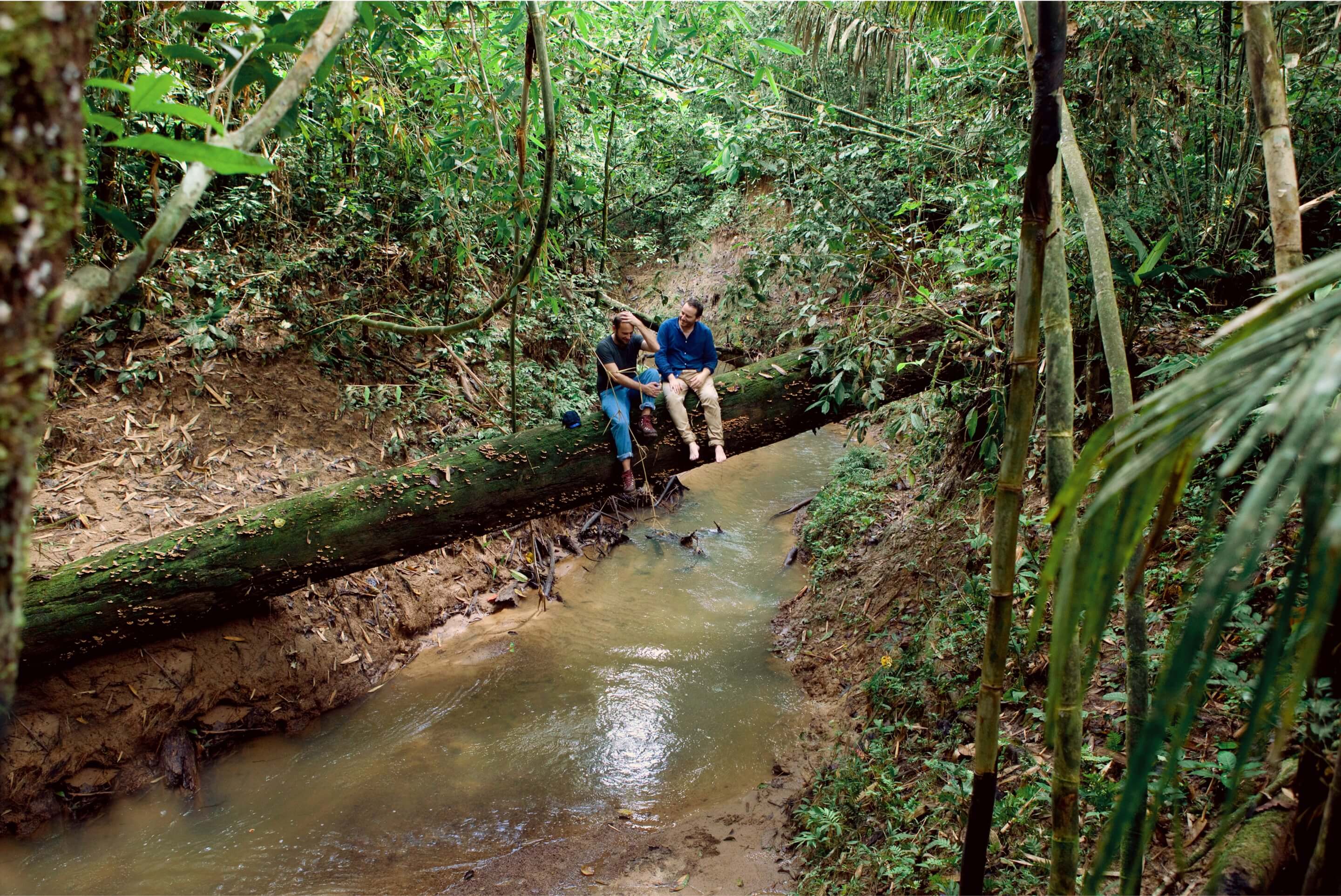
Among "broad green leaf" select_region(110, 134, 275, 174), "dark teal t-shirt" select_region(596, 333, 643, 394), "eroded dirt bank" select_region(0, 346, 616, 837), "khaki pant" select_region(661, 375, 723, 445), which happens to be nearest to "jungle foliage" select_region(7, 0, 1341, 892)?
"broad green leaf" select_region(110, 134, 275, 174)

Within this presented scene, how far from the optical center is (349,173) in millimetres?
6672

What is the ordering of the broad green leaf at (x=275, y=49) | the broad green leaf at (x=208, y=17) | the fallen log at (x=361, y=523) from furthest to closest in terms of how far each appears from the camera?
the fallen log at (x=361, y=523) < the broad green leaf at (x=275, y=49) < the broad green leaf at (x=208, y=17)

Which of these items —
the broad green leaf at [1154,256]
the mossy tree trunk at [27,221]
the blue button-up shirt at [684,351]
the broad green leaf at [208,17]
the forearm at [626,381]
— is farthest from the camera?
the blue button-up shirt at [684,351]

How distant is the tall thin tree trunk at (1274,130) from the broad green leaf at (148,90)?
6.79ft

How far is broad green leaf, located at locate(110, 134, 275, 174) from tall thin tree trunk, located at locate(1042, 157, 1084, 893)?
5.30ft

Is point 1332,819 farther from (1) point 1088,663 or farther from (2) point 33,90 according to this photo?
(2) point 33,90

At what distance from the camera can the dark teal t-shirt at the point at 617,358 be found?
4.79 metres

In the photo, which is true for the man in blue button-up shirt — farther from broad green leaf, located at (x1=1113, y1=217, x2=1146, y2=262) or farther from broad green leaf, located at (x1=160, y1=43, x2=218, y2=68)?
broad green leaf, located at (x1=160, y1=43, x2=218, y2=68)

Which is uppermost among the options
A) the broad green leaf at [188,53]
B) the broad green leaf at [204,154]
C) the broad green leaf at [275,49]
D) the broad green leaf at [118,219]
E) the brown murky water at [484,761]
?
the broad green leaf at [275,49]

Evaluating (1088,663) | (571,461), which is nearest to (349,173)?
(571,461)

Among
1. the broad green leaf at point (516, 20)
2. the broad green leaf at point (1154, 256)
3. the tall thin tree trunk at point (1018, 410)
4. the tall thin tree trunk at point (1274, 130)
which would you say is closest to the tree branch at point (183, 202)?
the tall thin tree trunk at point (1018, 410)

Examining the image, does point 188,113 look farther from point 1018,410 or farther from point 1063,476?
point 1063,476

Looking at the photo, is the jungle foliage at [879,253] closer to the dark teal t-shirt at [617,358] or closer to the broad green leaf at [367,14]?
the broad green leaf at [367,14]

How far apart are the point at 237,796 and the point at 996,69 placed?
6209 millimetres
